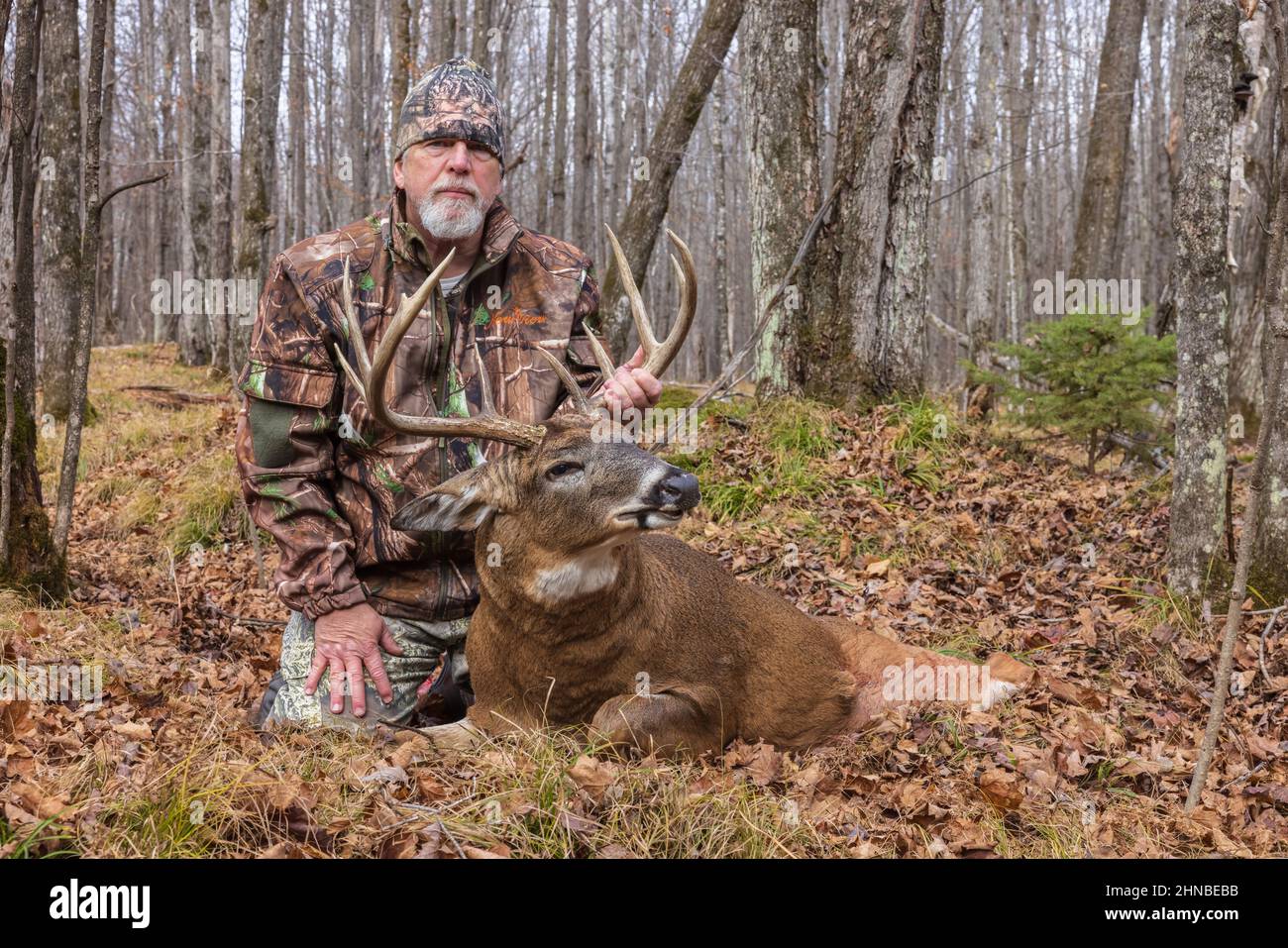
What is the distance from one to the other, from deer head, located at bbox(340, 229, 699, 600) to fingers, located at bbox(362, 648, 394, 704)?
0.74 m

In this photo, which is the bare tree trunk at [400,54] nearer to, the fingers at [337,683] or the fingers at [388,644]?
the fingers at [388,644]

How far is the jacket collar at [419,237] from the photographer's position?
197 inches

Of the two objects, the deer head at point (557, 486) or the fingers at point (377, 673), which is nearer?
the deer head at point (557, 486)

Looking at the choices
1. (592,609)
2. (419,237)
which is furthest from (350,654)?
(419,237)

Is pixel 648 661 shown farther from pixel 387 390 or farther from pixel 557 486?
pixel 387 390

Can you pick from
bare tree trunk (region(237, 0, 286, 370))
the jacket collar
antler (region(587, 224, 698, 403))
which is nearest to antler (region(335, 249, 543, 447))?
antler (region(587, 224, 698, 403))

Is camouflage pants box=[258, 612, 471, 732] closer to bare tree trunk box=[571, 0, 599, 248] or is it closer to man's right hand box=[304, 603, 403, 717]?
man's right hand box=[304, 603, 403, 717]

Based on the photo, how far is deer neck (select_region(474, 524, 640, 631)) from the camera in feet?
13.8

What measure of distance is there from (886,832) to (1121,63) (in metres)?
15.0

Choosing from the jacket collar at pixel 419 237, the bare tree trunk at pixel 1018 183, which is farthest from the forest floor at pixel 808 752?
the bare tree trunk at pixel 1018 183

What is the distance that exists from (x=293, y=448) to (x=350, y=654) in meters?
0.94

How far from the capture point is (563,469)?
4.25 metres

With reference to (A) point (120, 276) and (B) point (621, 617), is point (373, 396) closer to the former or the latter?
(B) point (621, 617)
